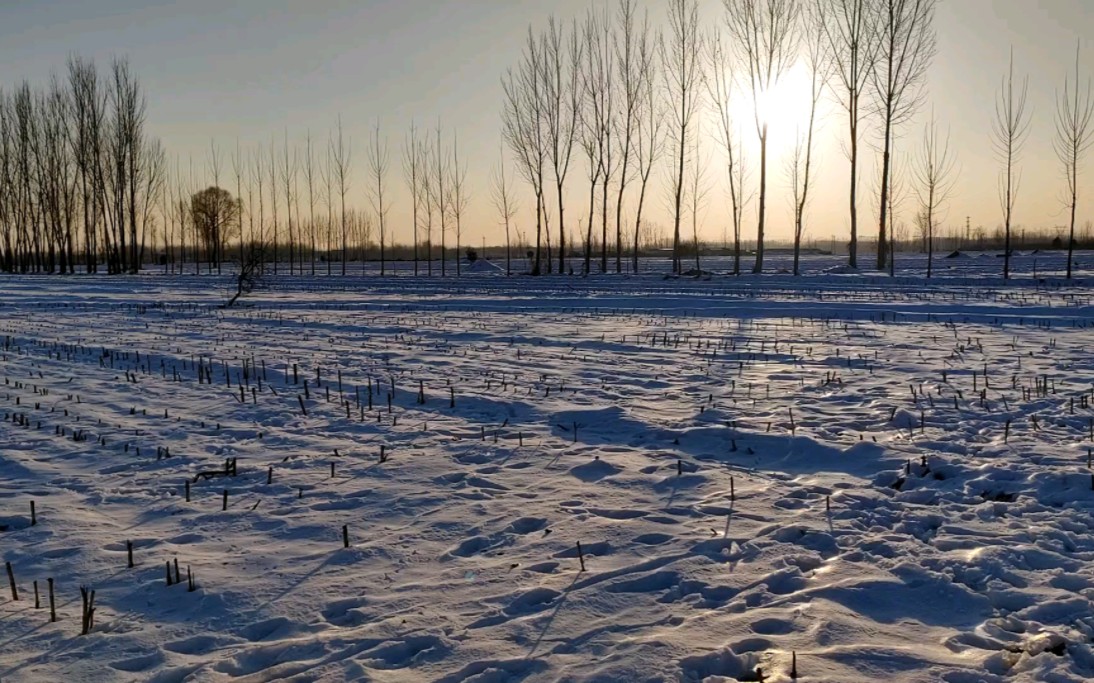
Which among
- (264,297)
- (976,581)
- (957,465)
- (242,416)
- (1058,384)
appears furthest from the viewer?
(264,297)

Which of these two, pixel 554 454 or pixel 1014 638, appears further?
pixel 554 454

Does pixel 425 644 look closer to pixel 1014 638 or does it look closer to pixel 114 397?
pixel 1014 638

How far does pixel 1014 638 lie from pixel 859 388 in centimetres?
562

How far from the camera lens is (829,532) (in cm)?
453

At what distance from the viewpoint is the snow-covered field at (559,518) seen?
3.28 m

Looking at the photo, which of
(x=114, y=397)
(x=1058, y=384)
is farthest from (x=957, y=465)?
(x=114, y=397)

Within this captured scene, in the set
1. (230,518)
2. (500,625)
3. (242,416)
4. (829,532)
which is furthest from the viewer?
(242,416)

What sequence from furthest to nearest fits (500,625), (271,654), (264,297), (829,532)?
(264,297), (829,532), (500,625), (271,654)

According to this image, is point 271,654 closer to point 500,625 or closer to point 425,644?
point 425,644

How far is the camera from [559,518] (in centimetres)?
484

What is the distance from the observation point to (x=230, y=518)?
4926mm

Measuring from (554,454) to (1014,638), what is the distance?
3.64 meters

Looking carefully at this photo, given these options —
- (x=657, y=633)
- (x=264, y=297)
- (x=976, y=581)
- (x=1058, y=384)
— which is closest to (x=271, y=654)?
(x=657, y=633)

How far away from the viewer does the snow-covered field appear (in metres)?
3.28
